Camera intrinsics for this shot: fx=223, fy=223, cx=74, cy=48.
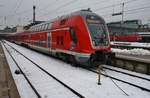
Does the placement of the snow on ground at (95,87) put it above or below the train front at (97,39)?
below

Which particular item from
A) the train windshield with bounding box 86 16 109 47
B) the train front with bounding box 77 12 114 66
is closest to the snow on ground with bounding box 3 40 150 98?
the train front with bounding box 77 12 114 66

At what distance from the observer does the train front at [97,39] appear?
41.0 ft

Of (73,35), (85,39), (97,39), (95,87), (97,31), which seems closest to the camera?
(95,87)

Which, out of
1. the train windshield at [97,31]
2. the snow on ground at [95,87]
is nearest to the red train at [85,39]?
the train windshield at [97,31]

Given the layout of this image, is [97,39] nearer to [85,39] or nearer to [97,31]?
[97,31]

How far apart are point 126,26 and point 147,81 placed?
7959 cm

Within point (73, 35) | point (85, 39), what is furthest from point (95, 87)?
point (73, 35)

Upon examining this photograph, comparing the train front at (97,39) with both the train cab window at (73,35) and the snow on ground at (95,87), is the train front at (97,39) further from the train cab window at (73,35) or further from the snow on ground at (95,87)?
the snow on ground at (95,87)

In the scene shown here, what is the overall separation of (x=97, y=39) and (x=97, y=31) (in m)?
0.55

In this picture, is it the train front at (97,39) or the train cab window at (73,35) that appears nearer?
the train front at (97,39)

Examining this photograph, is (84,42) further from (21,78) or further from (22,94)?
(22,94)

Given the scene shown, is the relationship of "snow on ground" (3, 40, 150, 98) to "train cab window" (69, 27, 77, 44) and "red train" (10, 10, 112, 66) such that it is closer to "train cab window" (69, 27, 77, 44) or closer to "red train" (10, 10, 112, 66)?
"red train" (10, 10, 112, 66)

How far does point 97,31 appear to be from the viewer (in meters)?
13.0

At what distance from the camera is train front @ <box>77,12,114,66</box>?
12.5m
